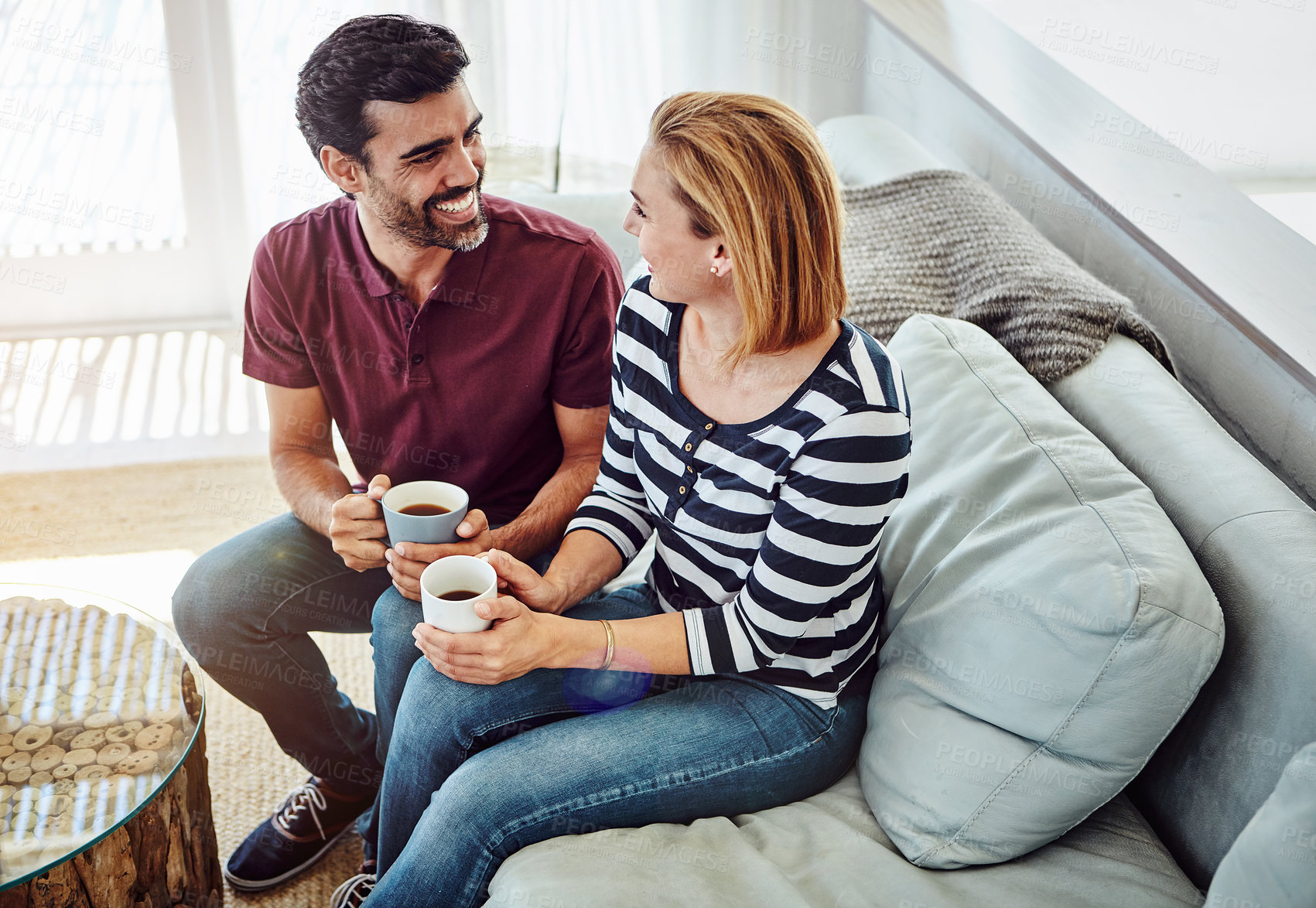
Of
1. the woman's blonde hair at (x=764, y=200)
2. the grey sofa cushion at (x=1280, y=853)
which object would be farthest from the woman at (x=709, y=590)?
the grey sofa cushion at (x=1280, y=853)

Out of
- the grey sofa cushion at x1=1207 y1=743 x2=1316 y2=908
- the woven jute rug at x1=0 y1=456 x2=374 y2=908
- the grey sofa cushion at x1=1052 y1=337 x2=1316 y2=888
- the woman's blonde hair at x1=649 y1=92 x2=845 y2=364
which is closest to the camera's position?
the grey sofa cushion at x1=1207 y1=743 x2=1316 y2=908

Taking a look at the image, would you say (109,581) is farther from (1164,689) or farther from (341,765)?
(1164,689)

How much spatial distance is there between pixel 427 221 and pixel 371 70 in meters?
0.21

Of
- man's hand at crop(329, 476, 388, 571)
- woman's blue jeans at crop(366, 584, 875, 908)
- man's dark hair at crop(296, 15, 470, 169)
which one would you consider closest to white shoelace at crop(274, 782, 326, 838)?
woman's blue jeans at crop(366, 584, 875, 908)

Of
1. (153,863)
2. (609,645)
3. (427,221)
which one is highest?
(427,221)

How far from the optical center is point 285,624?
1.52 metres

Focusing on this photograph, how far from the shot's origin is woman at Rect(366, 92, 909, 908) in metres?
1.09

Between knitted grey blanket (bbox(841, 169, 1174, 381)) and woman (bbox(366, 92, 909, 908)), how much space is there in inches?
16.0

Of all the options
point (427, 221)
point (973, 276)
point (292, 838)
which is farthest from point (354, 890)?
point (973, 276)

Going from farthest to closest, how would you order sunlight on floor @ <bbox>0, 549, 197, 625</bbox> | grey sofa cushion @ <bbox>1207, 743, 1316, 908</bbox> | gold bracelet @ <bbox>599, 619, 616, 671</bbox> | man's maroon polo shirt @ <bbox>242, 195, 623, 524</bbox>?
sunlight on floor @ <bbox>0, 549, 197, 625</bbox> < man's maroon polo shirt @ <bbox>242, 195, 623, 524</bbox> < gold bracelet @ <bbox>599, 619, 616, 671</bbox> < grey sofa cushion @ <bbox>1207, 743, 1316, 908</bbox>

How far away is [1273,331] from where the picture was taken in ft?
3.93

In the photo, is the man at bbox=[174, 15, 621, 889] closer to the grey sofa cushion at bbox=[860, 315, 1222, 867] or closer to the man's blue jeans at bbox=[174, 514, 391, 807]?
the man's blue jeans at bbox=[174, 514, 391, 807]

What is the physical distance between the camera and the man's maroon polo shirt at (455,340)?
1462 millimetres

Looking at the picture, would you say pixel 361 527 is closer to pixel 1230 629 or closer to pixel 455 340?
pixel 455 340
